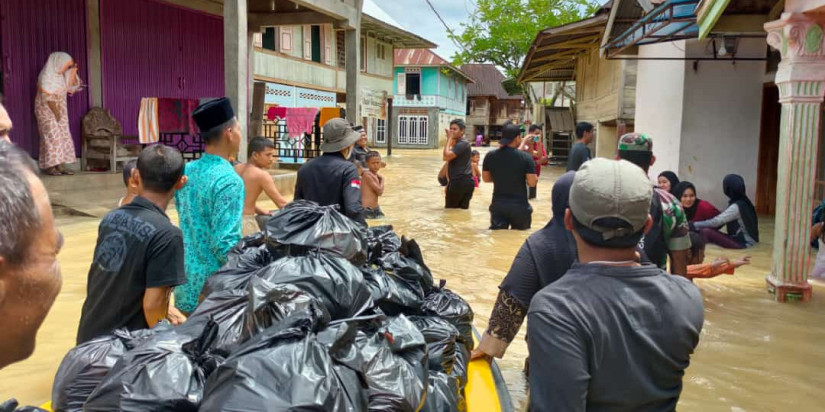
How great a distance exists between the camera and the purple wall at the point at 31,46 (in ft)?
29.5

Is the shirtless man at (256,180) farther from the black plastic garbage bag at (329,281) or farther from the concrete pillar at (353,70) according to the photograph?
the concrete pillar at (353,70)

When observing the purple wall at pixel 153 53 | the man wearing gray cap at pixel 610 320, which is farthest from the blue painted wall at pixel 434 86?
the man wearing gray cap at pixel 610 320

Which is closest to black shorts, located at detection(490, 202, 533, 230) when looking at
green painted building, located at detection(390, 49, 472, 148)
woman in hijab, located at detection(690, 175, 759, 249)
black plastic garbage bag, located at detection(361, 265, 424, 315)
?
woman in hijab, located at detection(690, 175, 759, 249)

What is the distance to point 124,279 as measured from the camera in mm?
2654

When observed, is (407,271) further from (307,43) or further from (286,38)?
(307,43)

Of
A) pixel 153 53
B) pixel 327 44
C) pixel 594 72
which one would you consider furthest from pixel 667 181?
pixel 327 44

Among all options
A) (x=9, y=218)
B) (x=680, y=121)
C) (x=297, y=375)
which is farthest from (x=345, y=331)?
(x=680, y=121)

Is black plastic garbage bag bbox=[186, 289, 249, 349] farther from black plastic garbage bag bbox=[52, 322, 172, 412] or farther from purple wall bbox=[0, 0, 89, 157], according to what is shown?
purple wall bbox=[0, 0, 89, 157]

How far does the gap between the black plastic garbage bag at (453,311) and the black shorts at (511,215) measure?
5308 millimetres

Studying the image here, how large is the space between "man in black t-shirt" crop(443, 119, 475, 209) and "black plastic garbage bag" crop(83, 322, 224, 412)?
761 centimetres

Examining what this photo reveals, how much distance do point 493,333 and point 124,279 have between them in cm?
152

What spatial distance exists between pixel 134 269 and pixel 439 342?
1.24 m

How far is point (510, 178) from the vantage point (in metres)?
8.14

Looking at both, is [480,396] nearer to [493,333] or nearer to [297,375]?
[493,333]
